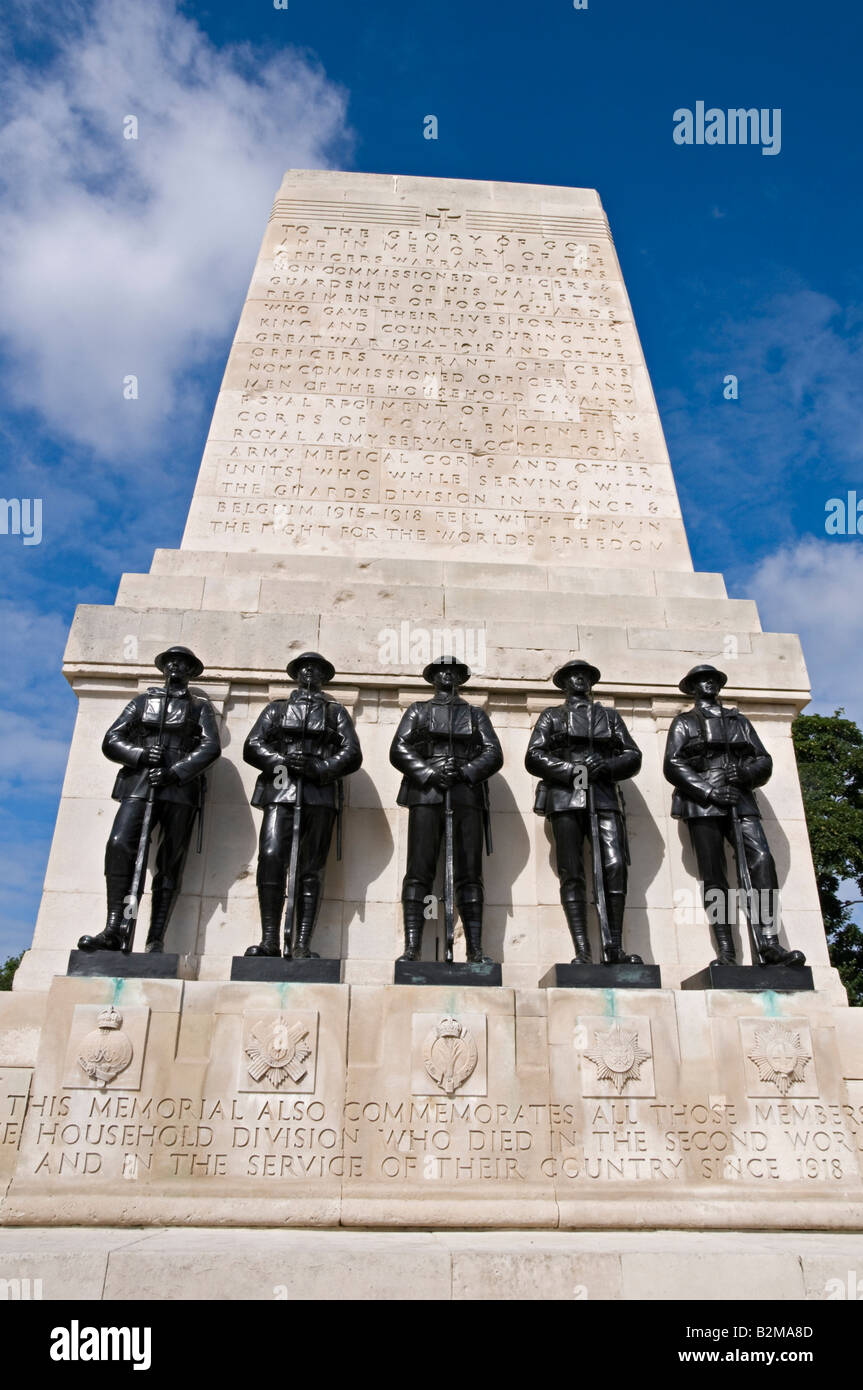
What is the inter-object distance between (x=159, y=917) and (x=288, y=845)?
1280 millimetres

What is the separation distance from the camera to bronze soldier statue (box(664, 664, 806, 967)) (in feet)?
28.1

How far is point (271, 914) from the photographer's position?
8328mm

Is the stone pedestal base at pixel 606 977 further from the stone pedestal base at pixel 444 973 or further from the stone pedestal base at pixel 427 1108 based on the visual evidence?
the stone pedestal base at pixel 444 973

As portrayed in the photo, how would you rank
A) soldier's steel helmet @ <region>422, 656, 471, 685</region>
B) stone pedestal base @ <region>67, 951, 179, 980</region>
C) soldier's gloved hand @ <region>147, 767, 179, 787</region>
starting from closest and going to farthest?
stone pedestal base @ <region>67, 951, 179, 980</region> < soldier's gloved hand @ <region>147, 767, 179, 787</region> < soldier's steel helmet @ <region>422, 656, 471, 685</region>

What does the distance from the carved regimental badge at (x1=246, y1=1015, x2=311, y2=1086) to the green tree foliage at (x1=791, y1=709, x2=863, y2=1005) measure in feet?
71.7

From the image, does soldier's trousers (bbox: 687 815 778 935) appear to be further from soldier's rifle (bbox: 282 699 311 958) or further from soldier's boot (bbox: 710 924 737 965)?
soldier's rifle (bbox: 282 699 311 958)

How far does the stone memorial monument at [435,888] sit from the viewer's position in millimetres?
6914

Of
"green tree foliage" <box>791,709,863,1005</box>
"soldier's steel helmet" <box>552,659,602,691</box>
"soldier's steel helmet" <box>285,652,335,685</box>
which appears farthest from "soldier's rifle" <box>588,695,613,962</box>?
"green tree foliage" <box>791,709,863,1005</box>

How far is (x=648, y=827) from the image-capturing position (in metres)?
9.84

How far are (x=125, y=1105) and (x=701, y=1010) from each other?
4.49 metres

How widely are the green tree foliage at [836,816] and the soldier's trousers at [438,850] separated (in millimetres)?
20179

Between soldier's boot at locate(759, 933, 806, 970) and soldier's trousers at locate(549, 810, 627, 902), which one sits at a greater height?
soldier's trousers at locate(549, 810, 627, 902)

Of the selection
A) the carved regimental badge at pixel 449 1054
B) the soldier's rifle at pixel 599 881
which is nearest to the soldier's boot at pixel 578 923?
the soldier's rifle at pixel 599 881

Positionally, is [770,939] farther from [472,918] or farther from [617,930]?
[472,918]
